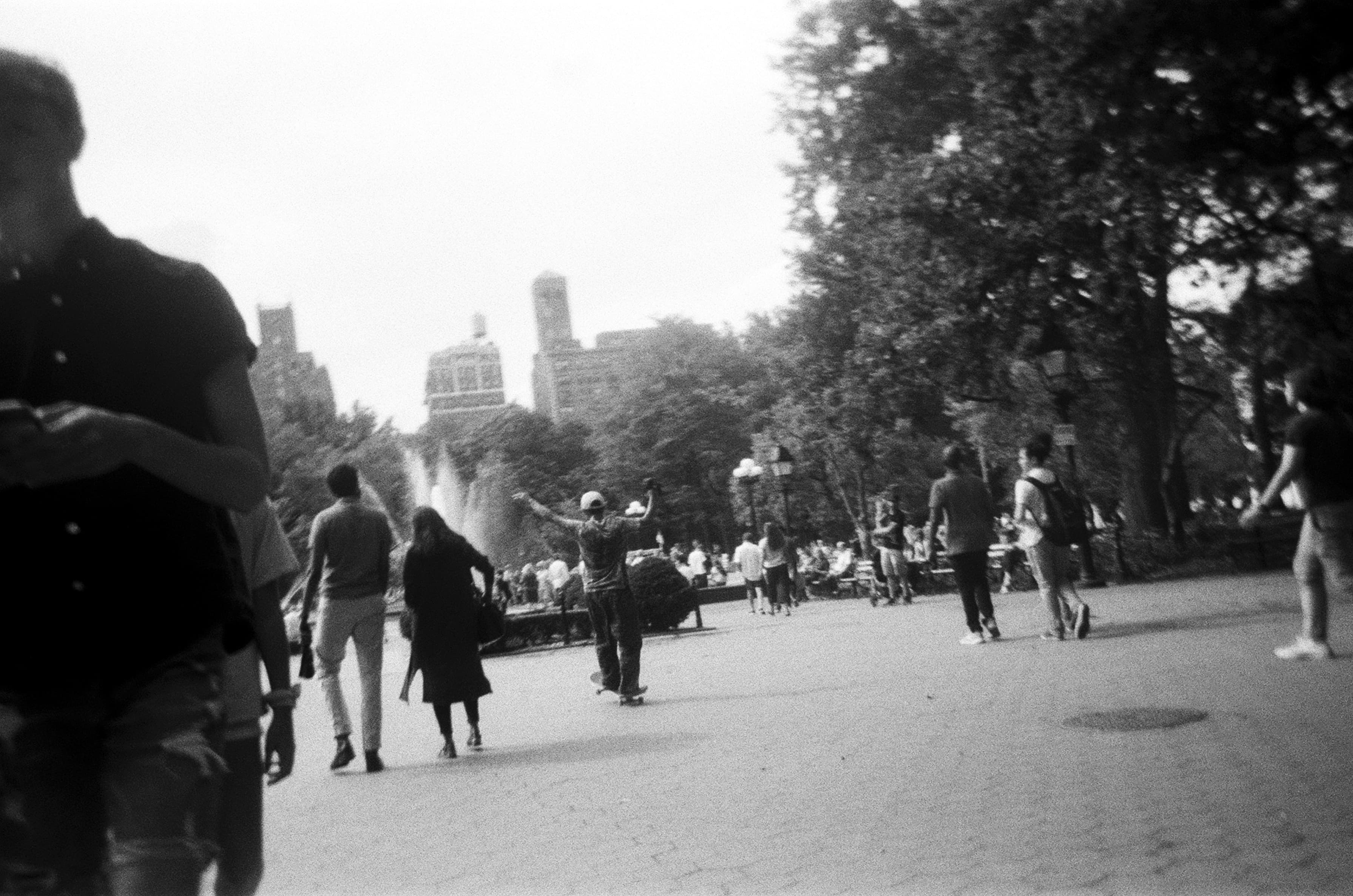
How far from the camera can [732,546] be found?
85.3 m

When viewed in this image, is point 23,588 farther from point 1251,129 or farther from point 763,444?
point 763,444

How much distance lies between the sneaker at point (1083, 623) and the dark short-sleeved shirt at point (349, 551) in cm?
677

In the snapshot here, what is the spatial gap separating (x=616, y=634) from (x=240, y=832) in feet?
29.3

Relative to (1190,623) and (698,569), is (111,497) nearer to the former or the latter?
(1190,623)

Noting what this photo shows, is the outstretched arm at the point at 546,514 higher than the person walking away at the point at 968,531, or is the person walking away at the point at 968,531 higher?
the outstretched arm at the point at 546,514

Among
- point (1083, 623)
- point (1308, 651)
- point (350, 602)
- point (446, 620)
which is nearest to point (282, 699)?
point (350, 602)

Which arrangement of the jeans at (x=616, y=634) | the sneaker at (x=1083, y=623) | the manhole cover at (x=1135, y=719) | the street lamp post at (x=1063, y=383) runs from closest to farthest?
the manhole cover at (x=1135, y=719)
the jeans at (x=616, y=634)
the sneaker at (x=1083, y=623)
the street lamp post at (x=1063, y=383)

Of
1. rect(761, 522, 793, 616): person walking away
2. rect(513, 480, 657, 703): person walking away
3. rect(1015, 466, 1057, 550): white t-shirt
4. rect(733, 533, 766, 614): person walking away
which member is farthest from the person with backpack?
rect(733, 533, 766, 614): person walking away

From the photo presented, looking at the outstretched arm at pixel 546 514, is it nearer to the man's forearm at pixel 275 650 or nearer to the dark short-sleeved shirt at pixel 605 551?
the dark short-sleeved shirt at pixel 605 551

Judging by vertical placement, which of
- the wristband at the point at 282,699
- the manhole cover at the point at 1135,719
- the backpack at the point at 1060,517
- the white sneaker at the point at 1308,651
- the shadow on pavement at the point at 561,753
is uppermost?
the backpack at the point at 1060,517

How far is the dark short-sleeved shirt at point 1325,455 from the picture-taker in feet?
28.1

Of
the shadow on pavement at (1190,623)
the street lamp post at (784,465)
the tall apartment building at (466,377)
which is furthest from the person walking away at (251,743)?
the tall apartment building at (466,377)

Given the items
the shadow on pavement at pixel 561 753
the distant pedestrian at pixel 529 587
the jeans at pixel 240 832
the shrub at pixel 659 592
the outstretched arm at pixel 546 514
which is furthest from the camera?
the distant pedestrian at pixel 529 587

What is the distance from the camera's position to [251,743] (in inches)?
110
